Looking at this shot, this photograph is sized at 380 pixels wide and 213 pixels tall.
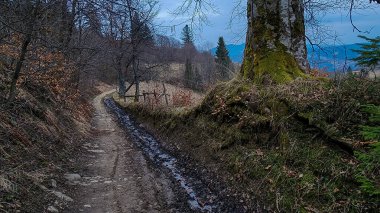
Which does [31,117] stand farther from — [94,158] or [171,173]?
[171,173]

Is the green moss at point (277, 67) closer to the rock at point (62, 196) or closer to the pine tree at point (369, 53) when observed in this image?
the pine tree at point (369, 53)

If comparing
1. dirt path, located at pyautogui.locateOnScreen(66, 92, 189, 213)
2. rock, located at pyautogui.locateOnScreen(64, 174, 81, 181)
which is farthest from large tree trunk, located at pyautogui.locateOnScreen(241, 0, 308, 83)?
→ rock, located at pyautogui.locateOnScreen(64, 174, 81, 181)

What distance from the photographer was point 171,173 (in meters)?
7.54

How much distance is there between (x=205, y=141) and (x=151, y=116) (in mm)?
6803

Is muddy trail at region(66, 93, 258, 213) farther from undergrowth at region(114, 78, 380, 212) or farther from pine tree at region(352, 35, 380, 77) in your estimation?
pine tree at region(352, 35, 380, 77)

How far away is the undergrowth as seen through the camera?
14.5 ft

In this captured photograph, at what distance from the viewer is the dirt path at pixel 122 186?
18.7 ft

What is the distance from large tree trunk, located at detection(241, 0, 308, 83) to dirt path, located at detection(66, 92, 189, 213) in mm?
3064

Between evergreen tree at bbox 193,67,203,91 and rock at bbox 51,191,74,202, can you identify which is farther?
evergreen tree at bbox 193,67,203,91

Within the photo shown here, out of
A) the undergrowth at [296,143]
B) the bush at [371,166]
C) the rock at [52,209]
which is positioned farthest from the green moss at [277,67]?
the rock at [52,209]

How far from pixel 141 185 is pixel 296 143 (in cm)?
307

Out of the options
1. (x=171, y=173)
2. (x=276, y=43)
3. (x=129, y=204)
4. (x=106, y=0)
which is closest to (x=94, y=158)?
(x=171, y=173)

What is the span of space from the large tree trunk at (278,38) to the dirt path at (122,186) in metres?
3.06

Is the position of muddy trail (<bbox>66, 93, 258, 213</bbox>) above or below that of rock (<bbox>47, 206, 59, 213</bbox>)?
below
